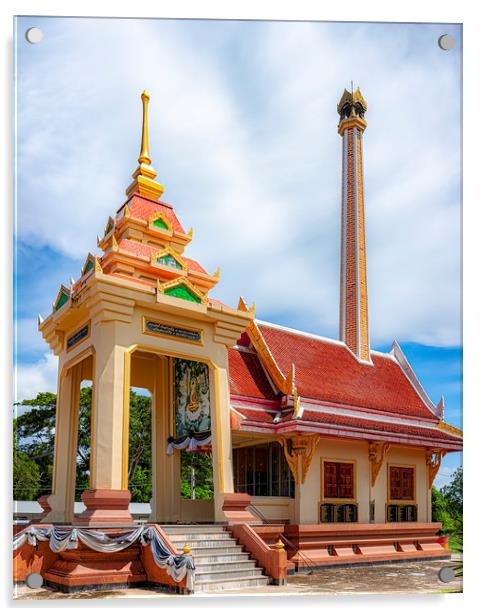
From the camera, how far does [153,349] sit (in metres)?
10.8

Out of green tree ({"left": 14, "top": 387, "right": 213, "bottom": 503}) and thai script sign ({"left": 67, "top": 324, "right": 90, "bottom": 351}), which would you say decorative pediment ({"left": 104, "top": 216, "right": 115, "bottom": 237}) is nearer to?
thai script sign ({"left": 67, "top": 324, "right": 90, "bottom": 351})

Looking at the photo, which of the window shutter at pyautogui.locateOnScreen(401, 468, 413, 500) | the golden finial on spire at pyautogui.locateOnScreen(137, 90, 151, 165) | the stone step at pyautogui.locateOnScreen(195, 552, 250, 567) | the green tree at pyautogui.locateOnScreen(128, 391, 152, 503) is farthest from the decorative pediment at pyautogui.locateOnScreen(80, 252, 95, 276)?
the green tree at pyautogui.locateOnScreen(128, 391, 152, 503)

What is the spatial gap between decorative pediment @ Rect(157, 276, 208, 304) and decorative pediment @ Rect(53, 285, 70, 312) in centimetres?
155

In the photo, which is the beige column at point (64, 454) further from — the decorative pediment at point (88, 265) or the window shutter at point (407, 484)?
the window shutter at point (407, 484)

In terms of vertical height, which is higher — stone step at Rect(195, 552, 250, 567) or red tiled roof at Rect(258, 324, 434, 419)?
red tiled roof at Rect(258, 324, 434, 419)

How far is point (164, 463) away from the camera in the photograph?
13.4 metres

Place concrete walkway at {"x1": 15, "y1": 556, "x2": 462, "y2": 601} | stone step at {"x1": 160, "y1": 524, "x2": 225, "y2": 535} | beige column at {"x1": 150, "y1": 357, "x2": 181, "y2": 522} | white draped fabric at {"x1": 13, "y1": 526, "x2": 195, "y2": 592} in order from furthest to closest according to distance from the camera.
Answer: beige column at {"x1": 150, "y1": 357, "x2": 181, "y2": 522} < stone step at {"x1": 160, "y1": 524, "x2": 225, "y2": 535} < white draped fabric at {"x1": 13, "y1": 526, "x2": 195, "y2": 592} < concrete walkway at {"x1": 15, "y1": 556, "x2": 462, "y2": 601}

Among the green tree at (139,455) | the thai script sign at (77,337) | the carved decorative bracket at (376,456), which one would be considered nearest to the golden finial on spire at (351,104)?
the thai script sign at (77,337)

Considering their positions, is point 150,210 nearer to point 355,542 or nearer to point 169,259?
point 169,259

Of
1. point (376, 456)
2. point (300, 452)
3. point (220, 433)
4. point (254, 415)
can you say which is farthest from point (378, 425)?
point (220, 433)

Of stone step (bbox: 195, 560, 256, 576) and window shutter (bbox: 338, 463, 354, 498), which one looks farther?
window shutter (bbox: 338, 463, 354, 498)

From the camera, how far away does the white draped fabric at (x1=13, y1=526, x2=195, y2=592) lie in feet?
28.1

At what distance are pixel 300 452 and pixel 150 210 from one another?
5.20m
